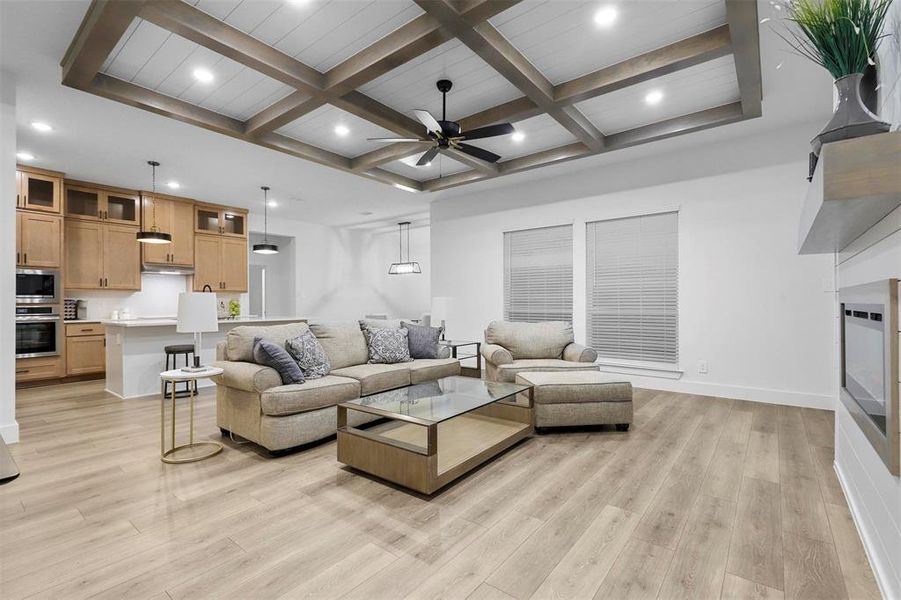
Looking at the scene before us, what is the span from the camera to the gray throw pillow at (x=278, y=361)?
314 cm

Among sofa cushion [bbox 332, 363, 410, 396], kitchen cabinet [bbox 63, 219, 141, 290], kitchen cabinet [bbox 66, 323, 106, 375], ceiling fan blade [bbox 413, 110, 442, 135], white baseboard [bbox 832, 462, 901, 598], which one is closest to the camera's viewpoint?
white baseboard [bbox 832, 462, 901, 598]

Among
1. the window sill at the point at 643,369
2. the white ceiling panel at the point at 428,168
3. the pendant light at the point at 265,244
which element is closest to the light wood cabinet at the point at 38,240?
the pendant light at the point at 265,244

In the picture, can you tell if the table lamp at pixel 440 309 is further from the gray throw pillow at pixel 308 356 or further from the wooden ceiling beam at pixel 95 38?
the wooden ceiling beam at pixel 95 38

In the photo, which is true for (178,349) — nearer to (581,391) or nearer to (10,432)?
(10,432)

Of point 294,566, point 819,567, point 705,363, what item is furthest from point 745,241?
point 294,566

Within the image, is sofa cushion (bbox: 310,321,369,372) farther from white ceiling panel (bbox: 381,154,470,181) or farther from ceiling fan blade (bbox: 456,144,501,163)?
white ceiling panel (bbox: 381,154,470,181)

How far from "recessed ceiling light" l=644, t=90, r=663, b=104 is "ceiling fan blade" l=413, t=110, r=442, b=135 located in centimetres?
197

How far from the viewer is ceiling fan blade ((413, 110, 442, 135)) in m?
3.14

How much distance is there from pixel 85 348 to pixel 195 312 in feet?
14.6

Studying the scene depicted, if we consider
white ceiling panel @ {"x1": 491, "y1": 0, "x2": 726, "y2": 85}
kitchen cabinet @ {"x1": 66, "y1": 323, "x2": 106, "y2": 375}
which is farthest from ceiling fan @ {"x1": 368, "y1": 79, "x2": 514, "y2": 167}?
A: kitchen cabinet @ {"x1": 66, "y1": 323, "x2": 106, "y2": 375}

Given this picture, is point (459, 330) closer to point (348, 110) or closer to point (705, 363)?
point (705, 363)

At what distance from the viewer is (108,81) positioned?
10.8ft

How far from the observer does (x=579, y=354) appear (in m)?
4.37

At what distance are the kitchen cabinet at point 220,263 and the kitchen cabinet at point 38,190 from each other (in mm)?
1846
